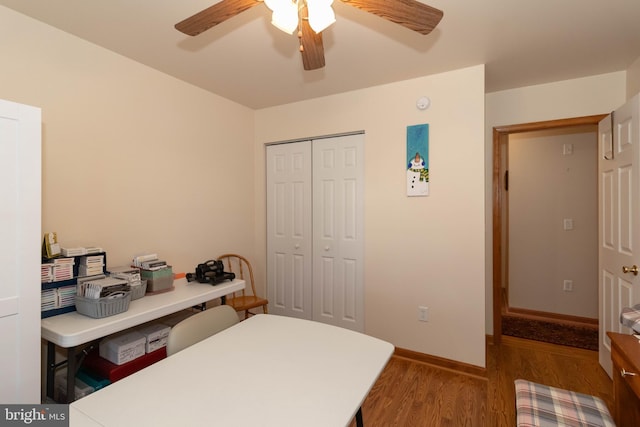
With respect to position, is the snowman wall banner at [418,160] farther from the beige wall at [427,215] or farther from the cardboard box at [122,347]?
the cardboard box at [122,347]

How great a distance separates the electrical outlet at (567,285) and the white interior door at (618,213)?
3.41 feet

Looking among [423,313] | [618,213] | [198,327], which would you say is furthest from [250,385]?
[618,213]

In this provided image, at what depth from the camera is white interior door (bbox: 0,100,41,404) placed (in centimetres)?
128

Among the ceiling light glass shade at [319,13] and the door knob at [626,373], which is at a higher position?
the ceiling light glass shade at [319,13]

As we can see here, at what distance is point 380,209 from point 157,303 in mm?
1876

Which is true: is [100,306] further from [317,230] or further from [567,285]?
[567,285]

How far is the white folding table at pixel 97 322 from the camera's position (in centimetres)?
148

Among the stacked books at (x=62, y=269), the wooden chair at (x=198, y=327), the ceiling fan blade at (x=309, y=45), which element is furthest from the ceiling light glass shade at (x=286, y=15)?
the stacked books at (x=62, y=269)

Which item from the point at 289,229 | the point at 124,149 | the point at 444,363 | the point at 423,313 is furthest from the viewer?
the point at 289,229

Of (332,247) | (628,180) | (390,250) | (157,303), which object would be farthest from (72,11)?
(628,180)

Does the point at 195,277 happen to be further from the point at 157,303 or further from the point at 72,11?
the point at 72,11

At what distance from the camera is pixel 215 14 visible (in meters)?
1.26

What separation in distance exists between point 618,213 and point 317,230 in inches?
92.6

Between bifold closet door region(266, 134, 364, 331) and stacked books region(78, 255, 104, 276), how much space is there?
1.76 metres
